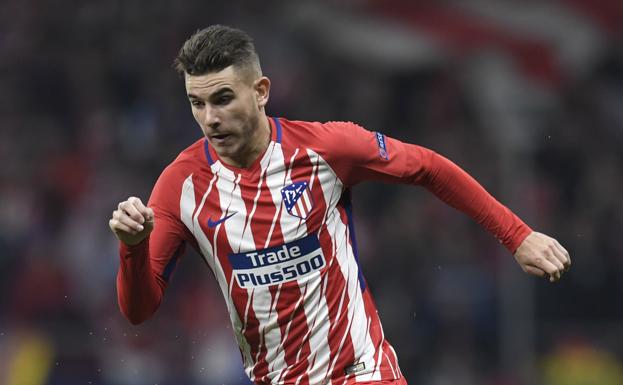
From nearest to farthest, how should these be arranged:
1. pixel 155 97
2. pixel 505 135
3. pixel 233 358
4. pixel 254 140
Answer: pixel 254 140 < pixel 233 358 < pixel 505 135 < pixel 155 97

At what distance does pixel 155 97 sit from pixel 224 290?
8097 millimetres

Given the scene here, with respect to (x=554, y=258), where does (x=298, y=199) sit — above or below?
above

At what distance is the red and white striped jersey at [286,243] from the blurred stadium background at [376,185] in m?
5.11

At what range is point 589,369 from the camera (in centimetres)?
990

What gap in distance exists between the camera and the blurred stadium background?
9.88 m

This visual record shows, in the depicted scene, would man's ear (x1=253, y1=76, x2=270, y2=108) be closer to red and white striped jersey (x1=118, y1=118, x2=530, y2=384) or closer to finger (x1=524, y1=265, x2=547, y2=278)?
red and white striped jersey (x1=118, y1=118, x2=530, y2=384)

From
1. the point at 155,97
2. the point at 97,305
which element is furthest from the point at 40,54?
the point at 97,305

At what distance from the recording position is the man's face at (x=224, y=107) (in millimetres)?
4457

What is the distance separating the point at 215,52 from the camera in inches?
177

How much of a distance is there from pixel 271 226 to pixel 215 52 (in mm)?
687

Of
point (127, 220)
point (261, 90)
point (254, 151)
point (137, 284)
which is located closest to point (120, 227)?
point (127, 220)

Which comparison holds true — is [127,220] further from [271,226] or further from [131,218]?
[271,226]

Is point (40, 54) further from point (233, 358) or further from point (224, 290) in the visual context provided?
point (224, 290)


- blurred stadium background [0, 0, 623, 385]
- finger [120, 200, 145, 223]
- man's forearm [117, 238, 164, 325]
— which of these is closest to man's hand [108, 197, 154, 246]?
finger [120, 200, 145, 223]
